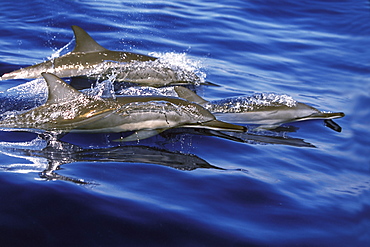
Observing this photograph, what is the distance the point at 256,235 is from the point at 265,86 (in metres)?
Result: 6.05

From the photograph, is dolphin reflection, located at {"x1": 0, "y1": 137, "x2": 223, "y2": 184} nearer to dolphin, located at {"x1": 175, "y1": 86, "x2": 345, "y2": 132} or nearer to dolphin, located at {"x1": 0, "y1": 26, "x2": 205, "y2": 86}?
dolphin, located at {"x1": 175, "y1": 86, "x2": 345, "y2": 132}

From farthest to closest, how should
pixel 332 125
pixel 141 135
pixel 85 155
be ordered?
pixel 332 125
pixel 141 135
pixel 85 155

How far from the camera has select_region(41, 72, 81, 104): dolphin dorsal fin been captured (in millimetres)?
6277

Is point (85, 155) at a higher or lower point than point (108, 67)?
lower

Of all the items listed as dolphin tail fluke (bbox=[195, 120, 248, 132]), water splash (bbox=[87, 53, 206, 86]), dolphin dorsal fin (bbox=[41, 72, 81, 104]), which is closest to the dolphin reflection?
dolphin dorsal fin (bbox=[41, 72, 81, 104])

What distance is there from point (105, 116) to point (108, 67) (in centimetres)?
397

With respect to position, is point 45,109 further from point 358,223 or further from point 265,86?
point 265,86

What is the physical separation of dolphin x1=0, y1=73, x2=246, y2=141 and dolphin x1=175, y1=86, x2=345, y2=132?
2.87ft

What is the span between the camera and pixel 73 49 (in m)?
10.5

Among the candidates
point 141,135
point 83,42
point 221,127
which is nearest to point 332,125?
point 221,127

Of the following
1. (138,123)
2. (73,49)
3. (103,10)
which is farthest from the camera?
(103,10)

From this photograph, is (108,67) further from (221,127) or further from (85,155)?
(85,155)

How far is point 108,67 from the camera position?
996cm

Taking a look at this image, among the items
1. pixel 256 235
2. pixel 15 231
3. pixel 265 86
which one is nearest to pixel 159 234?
pixel 256 235
